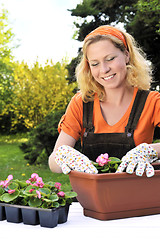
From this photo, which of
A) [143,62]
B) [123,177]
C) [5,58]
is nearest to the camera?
[123,177]

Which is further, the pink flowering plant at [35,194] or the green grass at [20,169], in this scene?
the green grass at [20,169]

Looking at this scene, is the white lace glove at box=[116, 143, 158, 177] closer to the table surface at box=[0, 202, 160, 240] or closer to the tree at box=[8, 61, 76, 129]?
the table surface at box=[0, 202, 160, 240]

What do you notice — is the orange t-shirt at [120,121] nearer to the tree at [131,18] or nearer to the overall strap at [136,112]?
the overall strap at [136,112]

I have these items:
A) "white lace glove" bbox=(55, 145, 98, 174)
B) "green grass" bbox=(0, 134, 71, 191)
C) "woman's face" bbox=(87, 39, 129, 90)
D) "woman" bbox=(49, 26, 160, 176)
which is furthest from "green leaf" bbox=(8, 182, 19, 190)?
"green grass" bbox=(0, 134, 71, 191)

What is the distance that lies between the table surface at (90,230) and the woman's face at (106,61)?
2.78ft

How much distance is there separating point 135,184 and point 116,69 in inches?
30.9

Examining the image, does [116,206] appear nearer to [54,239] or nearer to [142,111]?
[54,239]

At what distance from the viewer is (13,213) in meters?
1.33

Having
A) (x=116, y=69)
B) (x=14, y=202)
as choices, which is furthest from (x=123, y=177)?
(x=116, y=69)

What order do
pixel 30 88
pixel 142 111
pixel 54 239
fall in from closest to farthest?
pixel 54 239
pixel 142 111
pixel 30 88

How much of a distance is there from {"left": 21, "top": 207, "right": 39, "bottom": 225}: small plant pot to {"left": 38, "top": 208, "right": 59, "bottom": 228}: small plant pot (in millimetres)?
26

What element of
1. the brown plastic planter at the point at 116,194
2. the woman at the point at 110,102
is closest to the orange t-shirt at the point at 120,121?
the woman at the point at 110,102

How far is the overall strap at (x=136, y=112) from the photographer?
203 cm

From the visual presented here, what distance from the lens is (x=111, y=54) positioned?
6.19 feet
